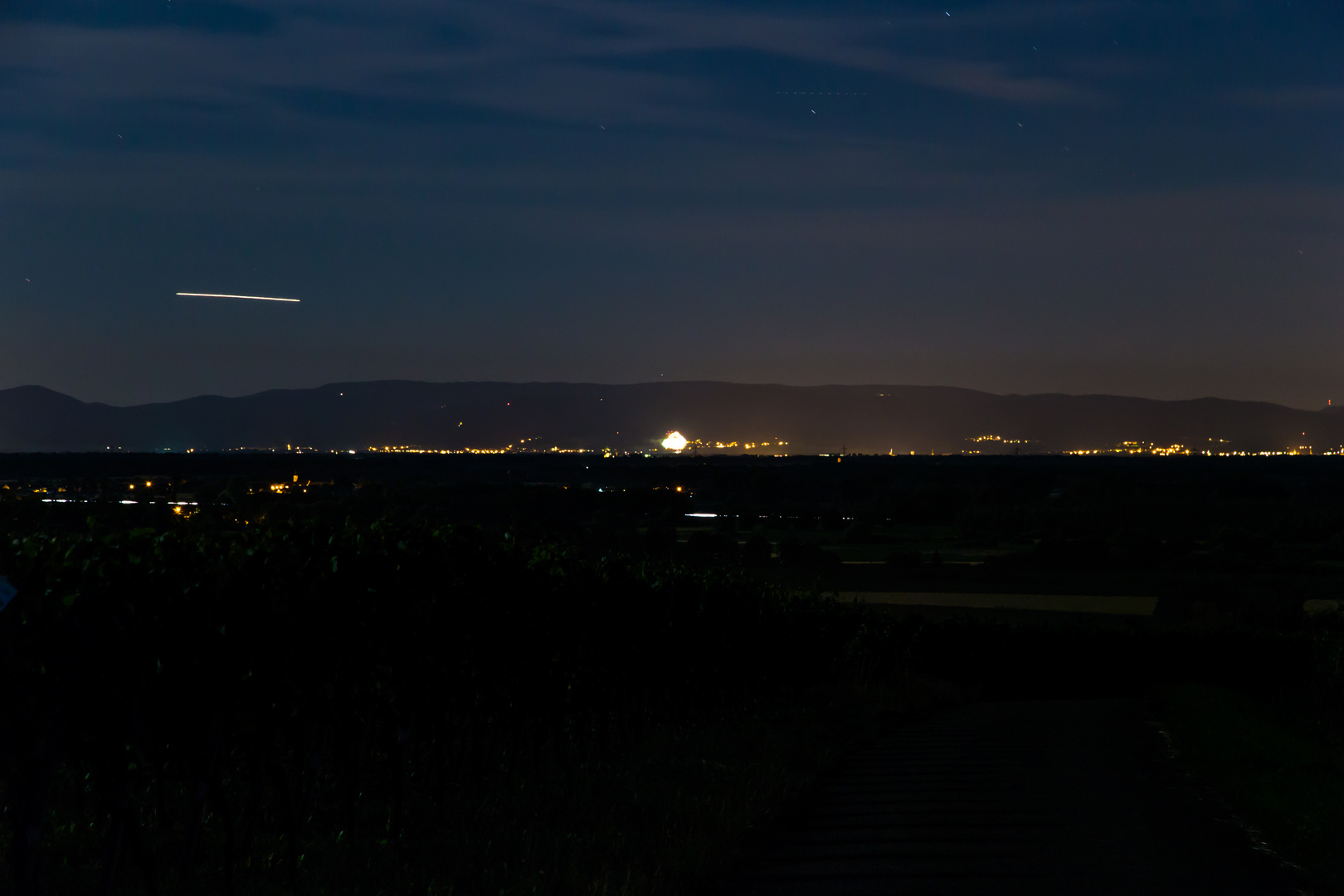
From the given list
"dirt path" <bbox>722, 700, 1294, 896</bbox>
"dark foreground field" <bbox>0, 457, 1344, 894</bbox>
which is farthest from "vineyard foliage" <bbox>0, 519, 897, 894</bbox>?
"dirt path" <bbox>722, 700, 1294, 896</bbox>

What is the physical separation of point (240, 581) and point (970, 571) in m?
73.0

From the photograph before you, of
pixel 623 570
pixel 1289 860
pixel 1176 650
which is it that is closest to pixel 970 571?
pixel 1176 650

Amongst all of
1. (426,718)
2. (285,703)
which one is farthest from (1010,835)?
(285,703)

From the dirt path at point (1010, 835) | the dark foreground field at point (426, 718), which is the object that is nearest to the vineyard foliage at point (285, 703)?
the dark foreground field at point (426, 718)

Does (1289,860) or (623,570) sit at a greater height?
(623,570)

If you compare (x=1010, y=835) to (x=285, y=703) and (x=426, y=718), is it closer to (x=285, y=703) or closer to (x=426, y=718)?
(x=426, y=718)

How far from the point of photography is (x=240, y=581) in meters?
6.43

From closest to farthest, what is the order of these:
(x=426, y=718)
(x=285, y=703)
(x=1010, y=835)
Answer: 1. (x=285, y=703)
2. (x=1010, y=835)
3. (x=426, y=718)

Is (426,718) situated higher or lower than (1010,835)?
higher

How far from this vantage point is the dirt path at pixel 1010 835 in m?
6.77

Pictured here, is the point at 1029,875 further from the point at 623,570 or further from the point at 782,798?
the point at 623,570

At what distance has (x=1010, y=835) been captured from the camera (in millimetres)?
8172

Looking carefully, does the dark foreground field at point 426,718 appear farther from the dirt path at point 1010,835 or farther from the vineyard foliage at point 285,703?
the dirt path at point 1010,835

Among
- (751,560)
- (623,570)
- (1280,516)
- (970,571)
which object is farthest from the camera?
(1280,516)
